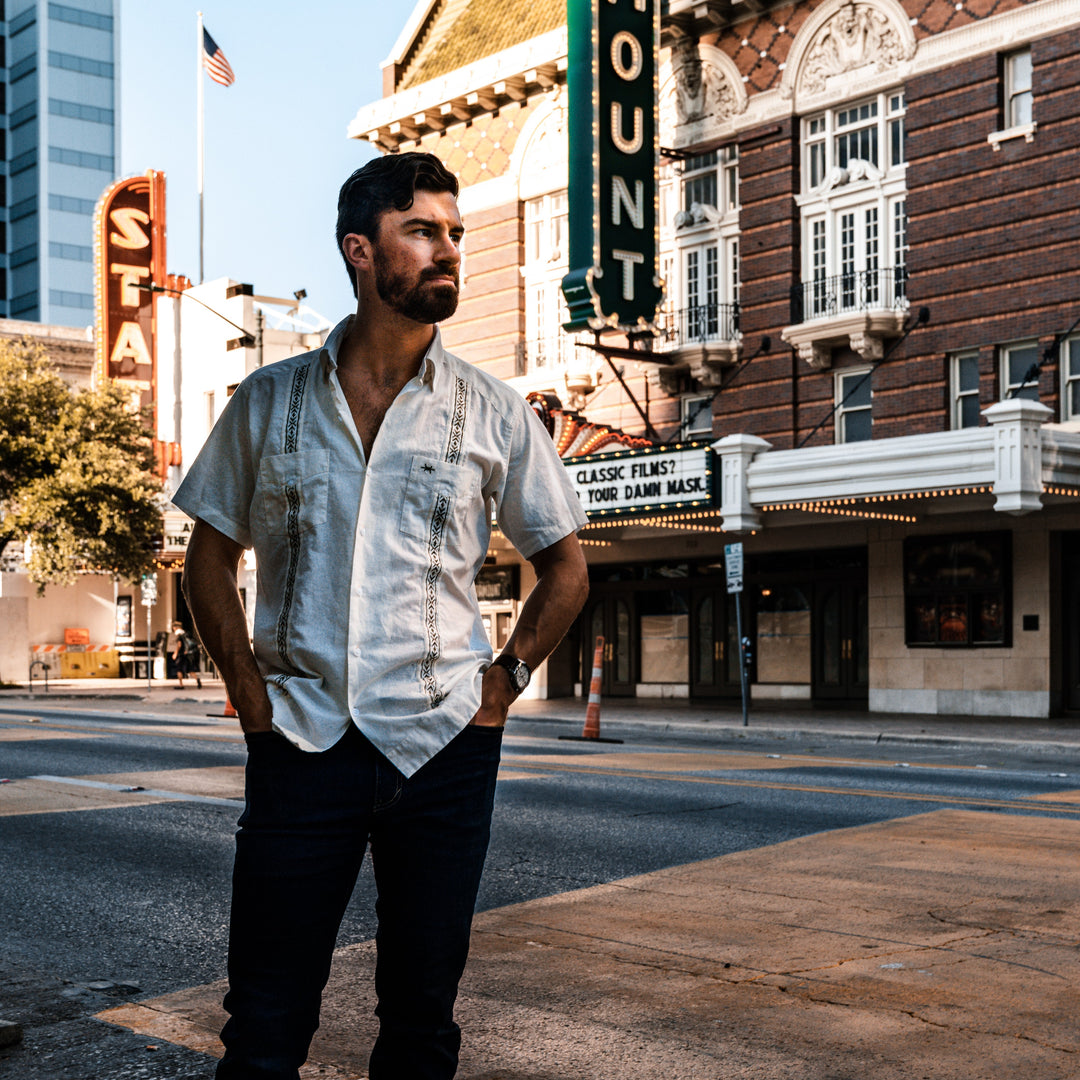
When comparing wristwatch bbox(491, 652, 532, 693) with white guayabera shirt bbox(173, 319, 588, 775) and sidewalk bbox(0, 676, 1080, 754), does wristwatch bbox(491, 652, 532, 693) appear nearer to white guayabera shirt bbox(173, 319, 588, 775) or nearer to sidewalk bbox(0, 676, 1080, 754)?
white guayabera shirt bbox(173, 319, 588, 775)

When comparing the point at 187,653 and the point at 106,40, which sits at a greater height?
the point at 106,40

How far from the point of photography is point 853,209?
2534cm

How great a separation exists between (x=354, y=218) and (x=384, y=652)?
2.94ft

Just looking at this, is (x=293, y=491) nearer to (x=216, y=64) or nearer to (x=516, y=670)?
(x=516, y=670)

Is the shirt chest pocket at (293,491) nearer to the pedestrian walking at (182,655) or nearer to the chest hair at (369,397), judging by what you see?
the chest hair at (369,397)

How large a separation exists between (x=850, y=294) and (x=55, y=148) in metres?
99.2

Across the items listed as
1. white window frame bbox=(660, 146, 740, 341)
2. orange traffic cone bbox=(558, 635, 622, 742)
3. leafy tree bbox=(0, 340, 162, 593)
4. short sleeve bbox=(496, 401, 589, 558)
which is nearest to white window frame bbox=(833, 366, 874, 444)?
white window frame bbox=(660, 146, 740, 341)

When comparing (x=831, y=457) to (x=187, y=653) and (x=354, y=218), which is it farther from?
(x=187, y=653)

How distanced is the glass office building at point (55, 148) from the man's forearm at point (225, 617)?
112714 mm

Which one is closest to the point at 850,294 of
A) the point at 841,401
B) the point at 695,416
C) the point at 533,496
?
the point at 841,401

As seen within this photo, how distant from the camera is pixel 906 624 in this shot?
972 inches

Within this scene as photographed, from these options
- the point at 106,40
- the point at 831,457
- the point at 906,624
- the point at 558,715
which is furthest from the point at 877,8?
the point at 106,40

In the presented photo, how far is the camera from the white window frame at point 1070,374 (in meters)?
22.2

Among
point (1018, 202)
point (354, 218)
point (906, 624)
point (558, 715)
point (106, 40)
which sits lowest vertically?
point (558, 715)
